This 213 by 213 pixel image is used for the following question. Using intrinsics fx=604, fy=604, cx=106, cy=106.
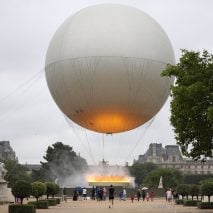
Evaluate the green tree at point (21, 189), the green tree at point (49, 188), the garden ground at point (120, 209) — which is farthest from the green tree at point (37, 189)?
the green tree at point (21, 189)

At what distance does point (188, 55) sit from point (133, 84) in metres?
15.1

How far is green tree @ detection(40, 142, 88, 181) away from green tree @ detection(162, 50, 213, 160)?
100443 millimetres

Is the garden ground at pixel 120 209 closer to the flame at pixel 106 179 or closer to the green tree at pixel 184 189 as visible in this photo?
the green tree at pixel 184 189

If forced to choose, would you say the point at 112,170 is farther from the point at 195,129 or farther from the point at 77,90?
the point at 195,129

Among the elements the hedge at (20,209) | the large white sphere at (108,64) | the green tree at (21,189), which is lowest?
the hedge at (20,209)

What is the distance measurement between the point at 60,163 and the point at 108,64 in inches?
3639

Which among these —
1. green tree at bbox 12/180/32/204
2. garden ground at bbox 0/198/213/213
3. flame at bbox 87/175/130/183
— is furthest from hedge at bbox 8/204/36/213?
flame at bbox 87/175/130/183

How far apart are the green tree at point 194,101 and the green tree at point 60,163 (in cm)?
10044

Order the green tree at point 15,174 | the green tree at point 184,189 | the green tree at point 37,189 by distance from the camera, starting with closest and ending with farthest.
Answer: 1. the green tree at point 37,189
2. the green tree at point 184,189
3. the green tree at point 15,174

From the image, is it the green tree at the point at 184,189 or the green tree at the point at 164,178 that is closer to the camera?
the green tree at the point at 184,189

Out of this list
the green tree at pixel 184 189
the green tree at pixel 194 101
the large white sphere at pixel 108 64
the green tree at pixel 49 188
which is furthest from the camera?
the green tree at pixel 184 189

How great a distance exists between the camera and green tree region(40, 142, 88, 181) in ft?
440

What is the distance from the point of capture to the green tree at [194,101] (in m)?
30.1

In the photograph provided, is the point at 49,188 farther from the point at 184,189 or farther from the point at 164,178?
the point at 164,178
